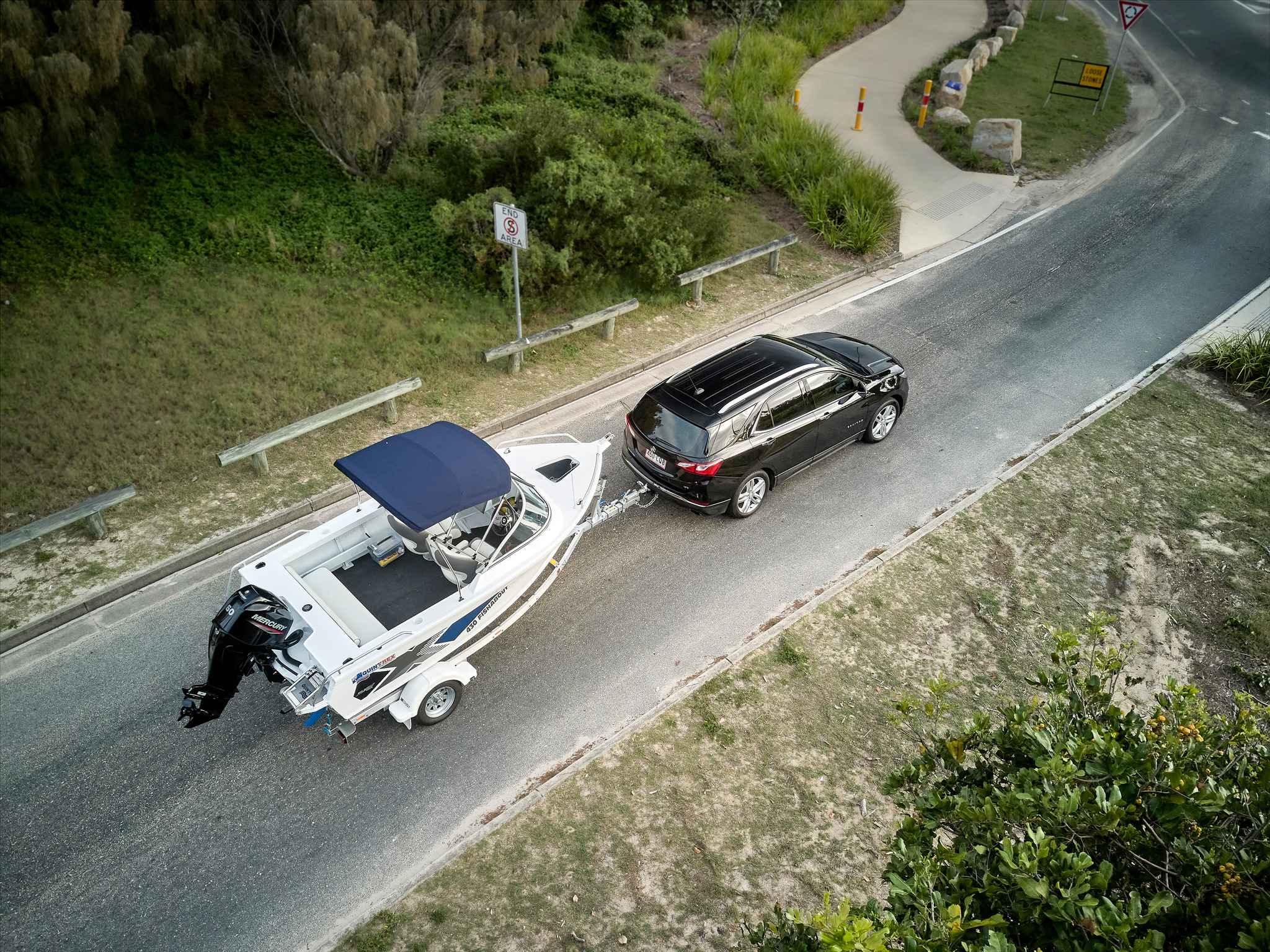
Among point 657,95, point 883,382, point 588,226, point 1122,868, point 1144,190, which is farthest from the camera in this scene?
point 657,95

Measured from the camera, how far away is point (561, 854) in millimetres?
6938

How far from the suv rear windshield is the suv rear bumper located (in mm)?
425

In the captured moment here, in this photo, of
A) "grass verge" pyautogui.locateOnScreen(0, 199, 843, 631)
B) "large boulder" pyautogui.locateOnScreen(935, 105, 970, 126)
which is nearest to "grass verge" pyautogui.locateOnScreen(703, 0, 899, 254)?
"grass verge" pyautogui.locateOnScreen(0, 199, 843, 631)

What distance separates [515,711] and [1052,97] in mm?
21086

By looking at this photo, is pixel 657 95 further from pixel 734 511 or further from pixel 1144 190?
pixel 734 511

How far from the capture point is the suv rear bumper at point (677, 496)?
9.75m

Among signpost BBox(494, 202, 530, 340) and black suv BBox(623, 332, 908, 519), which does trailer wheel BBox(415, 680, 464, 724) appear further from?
signpost BBox(494, 202, 530, 340)

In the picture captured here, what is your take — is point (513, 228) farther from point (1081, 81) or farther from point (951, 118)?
point (1081, 81)

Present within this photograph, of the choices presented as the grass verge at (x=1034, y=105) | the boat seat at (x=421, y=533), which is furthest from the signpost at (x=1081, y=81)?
the boat seat at (x=421, y=533)

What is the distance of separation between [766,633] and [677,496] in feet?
6.09

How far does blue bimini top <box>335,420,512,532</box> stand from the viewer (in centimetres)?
745

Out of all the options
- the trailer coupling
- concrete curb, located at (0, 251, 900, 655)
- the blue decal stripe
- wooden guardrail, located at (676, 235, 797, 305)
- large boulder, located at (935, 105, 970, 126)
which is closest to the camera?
the blue decal stripe

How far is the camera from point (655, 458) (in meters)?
9.84

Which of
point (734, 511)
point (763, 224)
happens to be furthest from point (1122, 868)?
point (763, 224)
